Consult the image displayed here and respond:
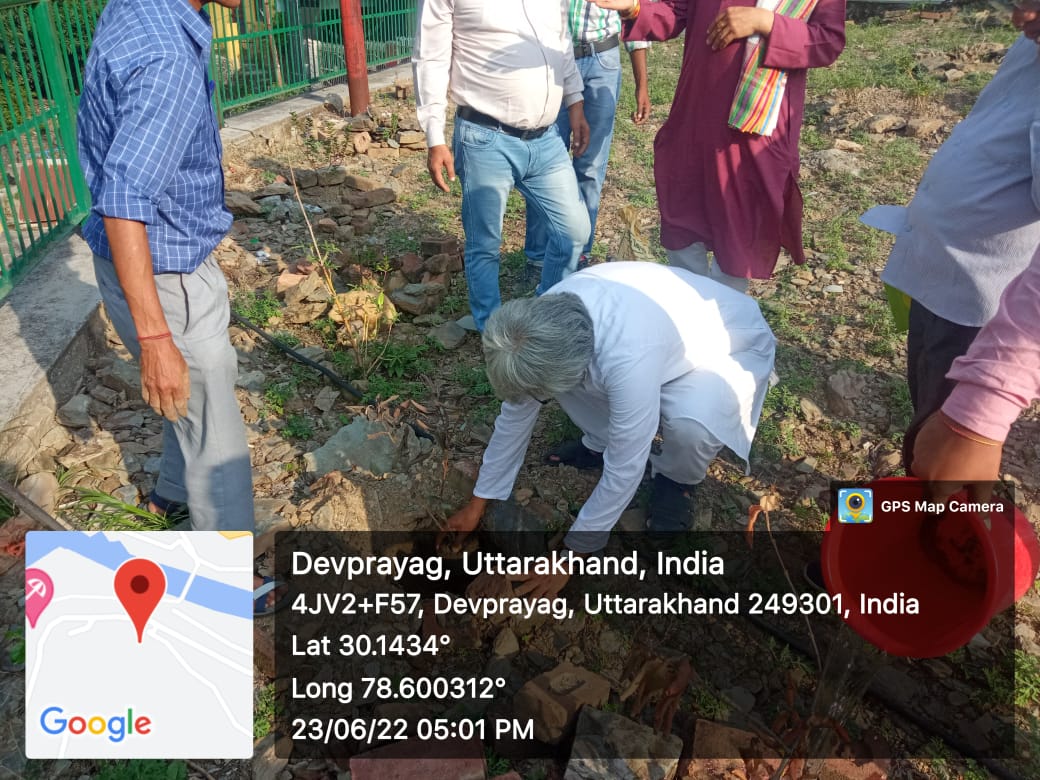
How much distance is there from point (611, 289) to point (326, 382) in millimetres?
1821

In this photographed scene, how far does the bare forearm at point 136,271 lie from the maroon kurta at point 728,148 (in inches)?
84.0

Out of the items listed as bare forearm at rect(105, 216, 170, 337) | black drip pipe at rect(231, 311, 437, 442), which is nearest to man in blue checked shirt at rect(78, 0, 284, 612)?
bare forearm at rect(105, 216, 170, 337)

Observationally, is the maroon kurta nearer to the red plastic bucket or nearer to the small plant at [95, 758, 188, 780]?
the red plastic bucket

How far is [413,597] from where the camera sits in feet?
8.70

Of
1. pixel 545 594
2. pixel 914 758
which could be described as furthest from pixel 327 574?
pixel 914 758

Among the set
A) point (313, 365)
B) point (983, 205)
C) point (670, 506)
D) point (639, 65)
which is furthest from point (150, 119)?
point (639, 65)

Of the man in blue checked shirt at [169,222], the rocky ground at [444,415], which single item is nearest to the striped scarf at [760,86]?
the rocky ground at [444,415]

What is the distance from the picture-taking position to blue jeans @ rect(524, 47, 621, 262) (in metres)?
4.27

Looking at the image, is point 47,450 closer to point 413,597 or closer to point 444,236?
point 413,597

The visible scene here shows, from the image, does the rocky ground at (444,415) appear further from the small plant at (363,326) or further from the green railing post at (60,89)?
the green railing post at (60,89)

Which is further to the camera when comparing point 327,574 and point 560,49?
point 560,49

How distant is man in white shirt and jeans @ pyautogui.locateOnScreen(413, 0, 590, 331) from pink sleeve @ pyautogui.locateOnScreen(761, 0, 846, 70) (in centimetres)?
104

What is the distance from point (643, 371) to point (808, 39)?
5.13ft

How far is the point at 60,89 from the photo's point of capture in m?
4.07
